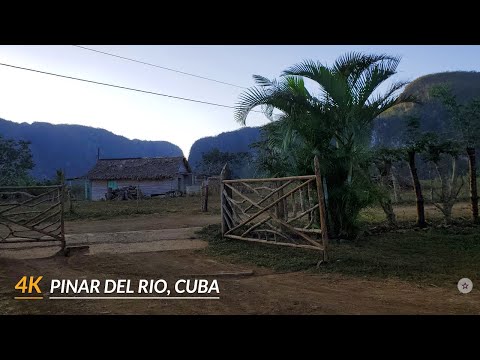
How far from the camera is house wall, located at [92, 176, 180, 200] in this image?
2956 cm

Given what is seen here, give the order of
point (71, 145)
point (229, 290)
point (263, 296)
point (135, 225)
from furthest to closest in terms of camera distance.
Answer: point (71, 145), point (135, 225), point (229, 290), point (263, 296)

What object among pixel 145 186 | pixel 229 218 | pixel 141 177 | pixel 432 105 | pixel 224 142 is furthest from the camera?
pixel 224 142

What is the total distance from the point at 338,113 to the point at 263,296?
4.26 metres

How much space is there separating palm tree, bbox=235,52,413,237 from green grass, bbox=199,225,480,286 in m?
1.04

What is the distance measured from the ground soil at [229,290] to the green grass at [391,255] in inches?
12.2

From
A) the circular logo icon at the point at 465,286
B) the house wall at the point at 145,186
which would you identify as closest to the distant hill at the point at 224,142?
the house wall at the point at 145,186

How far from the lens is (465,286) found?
13.0 ft

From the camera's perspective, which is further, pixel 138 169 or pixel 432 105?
pixel 432 105

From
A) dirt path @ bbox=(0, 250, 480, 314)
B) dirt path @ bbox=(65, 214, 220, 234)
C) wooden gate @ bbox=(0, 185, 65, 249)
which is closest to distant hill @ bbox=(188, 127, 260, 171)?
dirt path @ bbox=(65, 214, 220, 234)

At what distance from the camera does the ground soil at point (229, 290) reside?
3438 millimetres

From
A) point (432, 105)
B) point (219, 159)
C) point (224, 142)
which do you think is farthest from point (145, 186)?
point (224, 142)

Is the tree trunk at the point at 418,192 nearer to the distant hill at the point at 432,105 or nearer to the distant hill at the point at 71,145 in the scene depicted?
the distant hill at the point at 432,105

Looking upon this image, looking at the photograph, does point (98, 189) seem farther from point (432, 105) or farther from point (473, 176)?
point (432, 105)

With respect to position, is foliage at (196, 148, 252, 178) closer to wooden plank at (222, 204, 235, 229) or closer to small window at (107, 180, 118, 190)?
small window at (107, 180, 118, 190)
